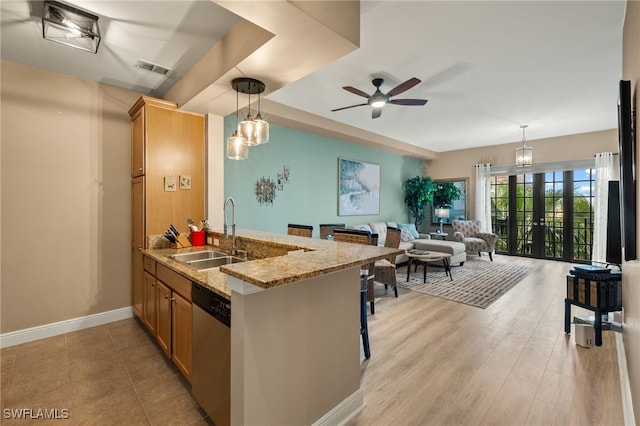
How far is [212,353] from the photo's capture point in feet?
5.22

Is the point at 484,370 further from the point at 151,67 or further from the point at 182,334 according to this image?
the point at 151,67

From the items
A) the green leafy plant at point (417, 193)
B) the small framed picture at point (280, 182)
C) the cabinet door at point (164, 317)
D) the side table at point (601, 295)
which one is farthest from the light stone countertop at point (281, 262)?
the green leafy plant at point (417, 193)

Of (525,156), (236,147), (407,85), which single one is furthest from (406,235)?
(236,147)

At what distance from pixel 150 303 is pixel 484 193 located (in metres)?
7.50

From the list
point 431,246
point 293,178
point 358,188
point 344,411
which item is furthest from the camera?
point 358,188

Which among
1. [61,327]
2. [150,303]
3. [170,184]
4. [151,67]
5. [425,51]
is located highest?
[425,51]

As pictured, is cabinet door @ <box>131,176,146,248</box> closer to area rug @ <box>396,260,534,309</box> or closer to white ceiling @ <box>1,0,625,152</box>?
white ceiling @ <box>1,0,625,152</box>

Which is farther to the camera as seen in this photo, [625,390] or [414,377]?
[414,377]

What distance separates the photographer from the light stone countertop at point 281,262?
1.25 m

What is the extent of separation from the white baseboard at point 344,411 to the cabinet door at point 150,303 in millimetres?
1734

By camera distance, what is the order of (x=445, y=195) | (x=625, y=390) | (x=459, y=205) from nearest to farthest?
(x=625, y=390), (x=445, y=195), (x=459, y=205)

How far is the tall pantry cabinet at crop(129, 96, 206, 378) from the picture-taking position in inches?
118

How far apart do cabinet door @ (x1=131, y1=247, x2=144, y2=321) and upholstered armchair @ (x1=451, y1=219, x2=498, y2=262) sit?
6232 mm

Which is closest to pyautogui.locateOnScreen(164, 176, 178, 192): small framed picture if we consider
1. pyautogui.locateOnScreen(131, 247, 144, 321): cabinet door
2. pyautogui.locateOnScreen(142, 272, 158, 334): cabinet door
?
pyautogui.locateOnScreen(131, 247, 144, 321): cabinet door
